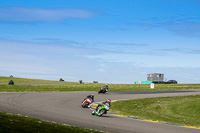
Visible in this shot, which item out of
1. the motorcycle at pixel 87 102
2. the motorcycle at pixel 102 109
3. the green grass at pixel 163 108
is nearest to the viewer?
the motorcycle at pixel 102 109

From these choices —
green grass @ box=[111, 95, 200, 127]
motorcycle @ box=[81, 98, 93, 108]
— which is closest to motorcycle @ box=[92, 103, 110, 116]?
motorcycle @ box=[81, 98, 93, 108]

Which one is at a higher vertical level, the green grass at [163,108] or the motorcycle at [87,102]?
the motorcycle at [87,102]

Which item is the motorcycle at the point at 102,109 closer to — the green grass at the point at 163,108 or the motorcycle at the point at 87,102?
the motorcycle at the point at 87,102

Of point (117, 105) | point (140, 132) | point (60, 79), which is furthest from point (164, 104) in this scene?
point (60, 79)

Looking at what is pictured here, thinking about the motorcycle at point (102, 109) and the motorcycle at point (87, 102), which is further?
the motorcycle at point (87, 102)

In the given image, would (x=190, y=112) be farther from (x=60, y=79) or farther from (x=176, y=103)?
(x=60, y=79)

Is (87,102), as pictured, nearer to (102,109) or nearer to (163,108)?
(102,109)

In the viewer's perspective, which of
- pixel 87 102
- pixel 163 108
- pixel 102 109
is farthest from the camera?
pixel 163 108

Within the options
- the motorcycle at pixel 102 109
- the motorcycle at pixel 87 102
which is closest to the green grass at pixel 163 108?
the motorcycle at pixel 87 102

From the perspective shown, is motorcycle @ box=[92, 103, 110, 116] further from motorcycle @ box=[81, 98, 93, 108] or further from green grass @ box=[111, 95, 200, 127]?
green grass @ box=[111, 95, 200, 127]

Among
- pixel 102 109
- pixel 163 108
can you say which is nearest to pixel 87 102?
pixel 102 109

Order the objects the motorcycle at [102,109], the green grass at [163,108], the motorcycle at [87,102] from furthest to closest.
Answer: the green grass at [163,108] → the motorcycle at [87,102] → the motorcycle at [102,109]

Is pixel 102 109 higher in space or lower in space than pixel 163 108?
higher

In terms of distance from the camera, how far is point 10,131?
1205cm
